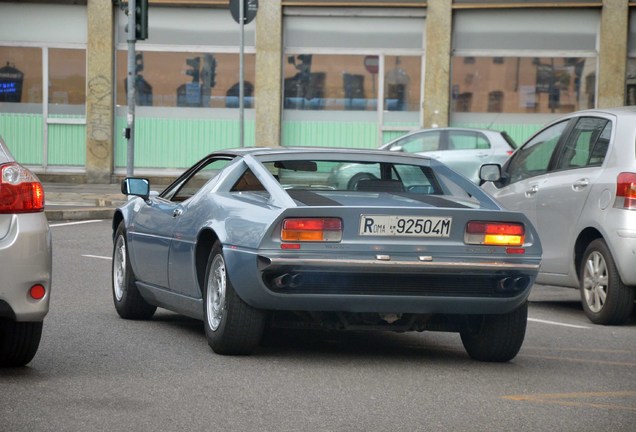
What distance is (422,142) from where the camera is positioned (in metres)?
23.1

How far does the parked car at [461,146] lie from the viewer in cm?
2233

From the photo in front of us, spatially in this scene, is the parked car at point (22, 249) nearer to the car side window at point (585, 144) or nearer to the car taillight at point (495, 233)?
the car taillight at point (495, 233)

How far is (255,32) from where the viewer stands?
27.4m

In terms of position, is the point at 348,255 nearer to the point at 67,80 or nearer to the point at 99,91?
the point at 99,91

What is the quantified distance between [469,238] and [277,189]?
43.6 inches

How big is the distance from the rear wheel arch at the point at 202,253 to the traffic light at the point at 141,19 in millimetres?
13693

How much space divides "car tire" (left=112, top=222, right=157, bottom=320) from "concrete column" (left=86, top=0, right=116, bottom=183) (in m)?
17.7

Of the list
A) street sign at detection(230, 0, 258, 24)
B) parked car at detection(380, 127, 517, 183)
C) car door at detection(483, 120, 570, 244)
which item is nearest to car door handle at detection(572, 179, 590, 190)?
car door at detection(483, 120, 570, 244)

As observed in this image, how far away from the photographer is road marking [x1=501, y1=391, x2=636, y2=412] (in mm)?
6691

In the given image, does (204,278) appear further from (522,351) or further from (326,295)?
(522,351)

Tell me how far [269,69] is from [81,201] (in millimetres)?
6093

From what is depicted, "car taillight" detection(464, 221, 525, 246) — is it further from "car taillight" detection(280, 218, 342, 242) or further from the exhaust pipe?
the exhaust pipe

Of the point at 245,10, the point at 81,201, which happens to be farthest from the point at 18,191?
the point at 81,201

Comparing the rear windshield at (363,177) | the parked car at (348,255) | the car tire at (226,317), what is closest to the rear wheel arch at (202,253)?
the parked car at (348,255)
